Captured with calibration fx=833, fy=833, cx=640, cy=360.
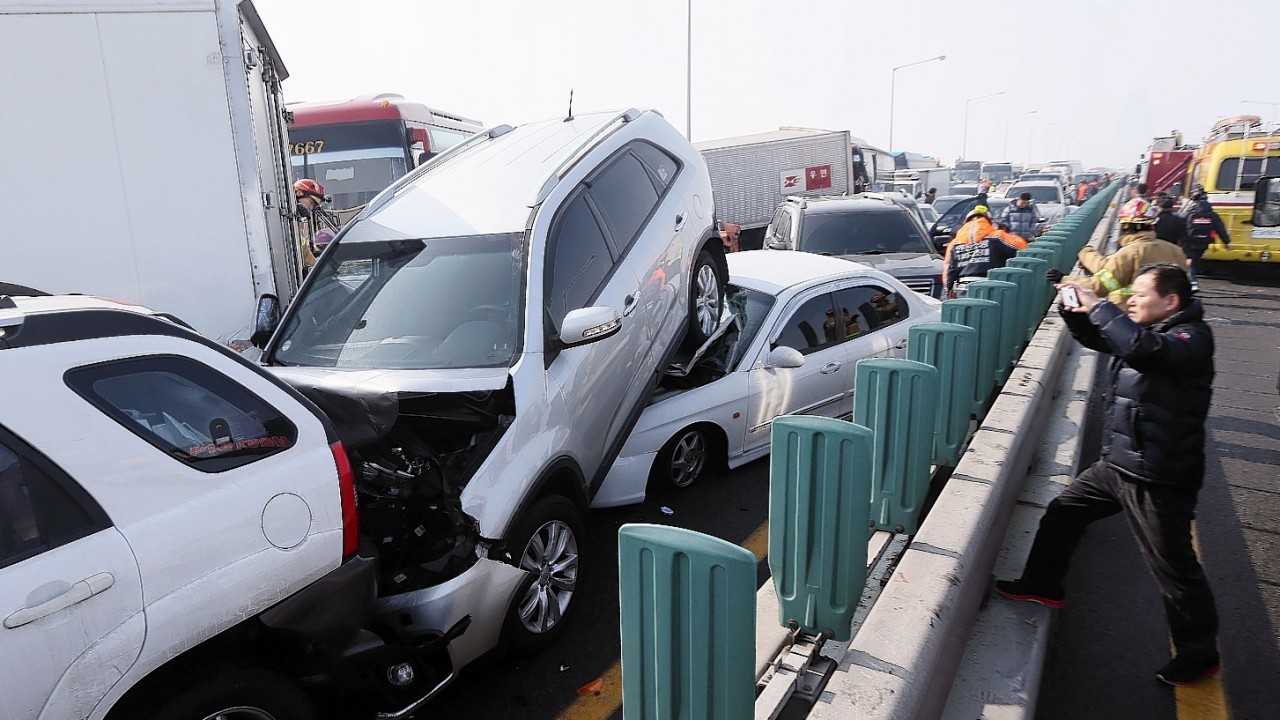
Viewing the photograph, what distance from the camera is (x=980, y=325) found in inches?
195

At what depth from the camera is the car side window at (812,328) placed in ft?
→ 19.9

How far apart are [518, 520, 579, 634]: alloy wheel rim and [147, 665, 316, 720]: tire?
1.13 meters

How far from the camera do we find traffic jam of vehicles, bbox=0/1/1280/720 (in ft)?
7.25

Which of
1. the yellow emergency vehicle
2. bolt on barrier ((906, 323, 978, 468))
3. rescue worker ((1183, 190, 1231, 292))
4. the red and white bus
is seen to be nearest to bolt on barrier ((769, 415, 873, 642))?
bolt on barrier ((906, 323, 978, 468))

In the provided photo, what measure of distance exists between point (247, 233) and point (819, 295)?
4.10 meters

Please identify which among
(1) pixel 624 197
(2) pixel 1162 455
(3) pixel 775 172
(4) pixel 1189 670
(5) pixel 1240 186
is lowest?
(4) pixel 1189 670

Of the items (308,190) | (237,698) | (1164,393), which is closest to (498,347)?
(237,698)

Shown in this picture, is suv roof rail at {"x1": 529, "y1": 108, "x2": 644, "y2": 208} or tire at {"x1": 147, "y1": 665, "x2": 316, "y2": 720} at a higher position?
suv roof rail at {"x1": 529, "y1": 108, "x2": 644, "y2": 208}

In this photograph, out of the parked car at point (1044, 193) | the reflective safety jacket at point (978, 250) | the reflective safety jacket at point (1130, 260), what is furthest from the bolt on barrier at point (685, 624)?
the parked car at point (1044, 193)

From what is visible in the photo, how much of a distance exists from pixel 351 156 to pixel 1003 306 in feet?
28.1

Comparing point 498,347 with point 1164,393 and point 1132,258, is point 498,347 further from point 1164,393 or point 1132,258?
point 1132,258

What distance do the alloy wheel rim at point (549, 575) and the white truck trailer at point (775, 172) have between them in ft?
47.2

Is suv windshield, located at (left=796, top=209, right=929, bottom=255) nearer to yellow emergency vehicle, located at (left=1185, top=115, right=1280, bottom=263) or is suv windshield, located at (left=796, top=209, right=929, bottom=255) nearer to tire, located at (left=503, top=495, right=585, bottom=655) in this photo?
tire, located at (left=503, top=495, right=585, bottom=655)

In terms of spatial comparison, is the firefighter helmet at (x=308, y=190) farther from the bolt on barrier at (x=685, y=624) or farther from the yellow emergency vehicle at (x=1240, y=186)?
the yellow emergency vehicle at (x=1240, y=186)
